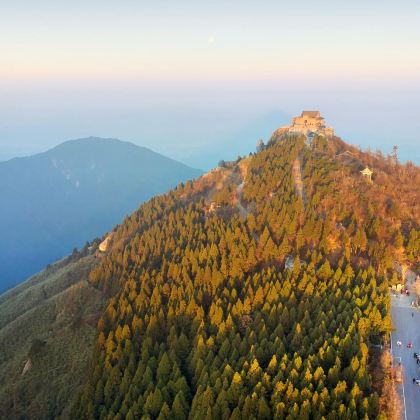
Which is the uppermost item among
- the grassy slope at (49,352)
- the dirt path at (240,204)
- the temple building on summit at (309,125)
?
the temple building on summit at (309,125)

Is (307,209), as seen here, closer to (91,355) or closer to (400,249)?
(400,249)

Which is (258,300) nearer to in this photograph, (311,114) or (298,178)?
(298,178)

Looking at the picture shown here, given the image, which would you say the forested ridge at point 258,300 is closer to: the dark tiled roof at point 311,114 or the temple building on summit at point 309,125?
the temple building on summit at point 309,125

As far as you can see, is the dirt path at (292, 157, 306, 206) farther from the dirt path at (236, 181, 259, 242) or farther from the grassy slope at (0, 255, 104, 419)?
the grassy slope at (0, 255, 104, 419)

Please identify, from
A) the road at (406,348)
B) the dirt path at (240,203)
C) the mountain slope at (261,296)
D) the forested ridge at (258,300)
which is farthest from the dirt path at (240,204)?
the road at (406,348)

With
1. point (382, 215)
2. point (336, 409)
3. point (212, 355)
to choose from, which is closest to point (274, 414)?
point (336, 409)
